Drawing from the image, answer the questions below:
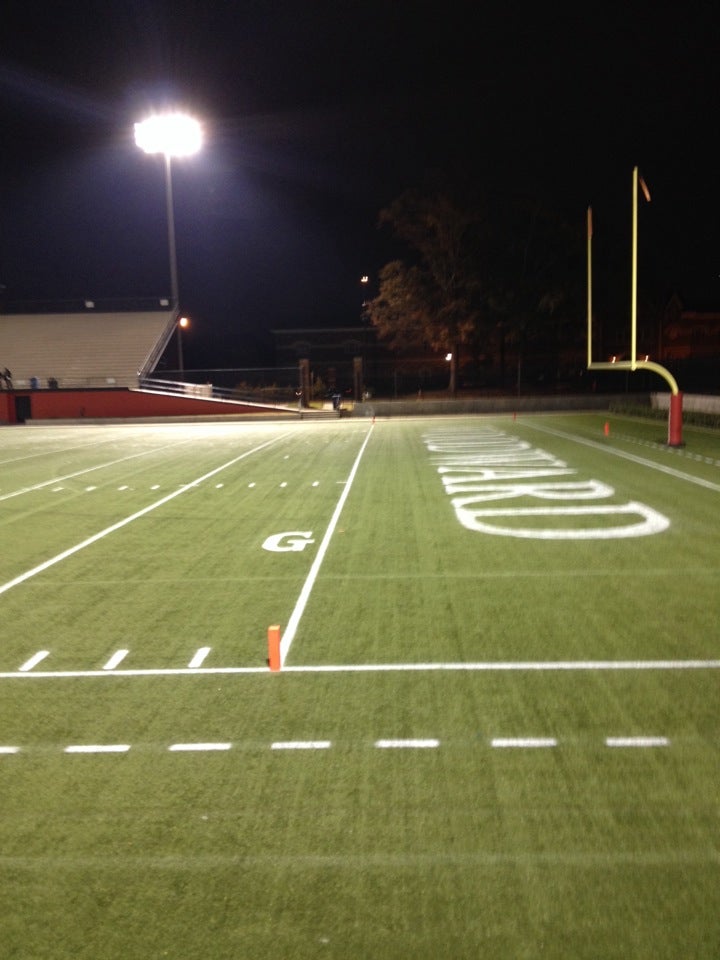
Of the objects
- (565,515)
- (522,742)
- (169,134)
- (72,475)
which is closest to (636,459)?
(565,515)

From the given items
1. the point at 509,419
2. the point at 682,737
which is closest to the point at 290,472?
the point at 682,737

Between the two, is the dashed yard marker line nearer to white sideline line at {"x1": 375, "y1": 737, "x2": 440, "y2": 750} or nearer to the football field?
the football field

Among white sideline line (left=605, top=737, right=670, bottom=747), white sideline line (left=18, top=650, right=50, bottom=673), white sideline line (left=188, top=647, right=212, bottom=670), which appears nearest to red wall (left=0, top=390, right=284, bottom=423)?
white sideline line (left=18, top=650, right=50, bottom=673)

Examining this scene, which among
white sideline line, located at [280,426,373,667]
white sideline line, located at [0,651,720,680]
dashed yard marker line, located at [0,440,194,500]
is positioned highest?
dashed yard marker line, located at [0,440,194,500]

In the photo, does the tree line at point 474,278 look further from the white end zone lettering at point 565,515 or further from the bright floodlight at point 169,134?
the white end zone lettering at point 565,515

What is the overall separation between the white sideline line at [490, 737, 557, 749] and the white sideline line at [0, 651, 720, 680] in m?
1.13

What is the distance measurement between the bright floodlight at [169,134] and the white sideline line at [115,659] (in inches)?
1466

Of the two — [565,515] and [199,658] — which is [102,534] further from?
[565,515]

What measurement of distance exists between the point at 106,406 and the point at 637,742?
3789 cm

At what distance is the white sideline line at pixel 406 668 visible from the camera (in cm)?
602

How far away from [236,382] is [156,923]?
129 feet

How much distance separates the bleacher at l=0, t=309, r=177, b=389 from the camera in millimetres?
42938

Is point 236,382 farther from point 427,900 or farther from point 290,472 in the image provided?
point 427,900

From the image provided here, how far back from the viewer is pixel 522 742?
4.83 metres
